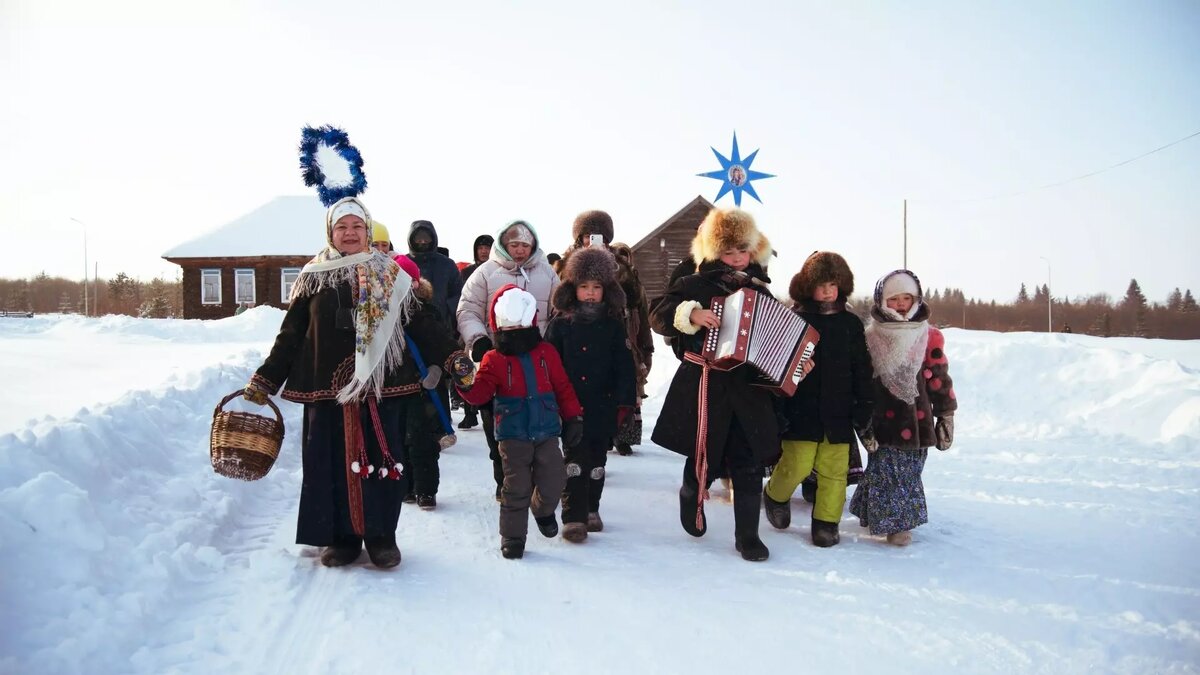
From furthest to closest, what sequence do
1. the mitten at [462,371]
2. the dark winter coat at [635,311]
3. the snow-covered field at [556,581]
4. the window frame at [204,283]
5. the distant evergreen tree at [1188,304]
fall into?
the distant evergreen tree at [1188,304]
the window frame at [204,283]
the dark winter coat at [635,311]
the mitten at [462,371]
the snow-covered field at [556,581]

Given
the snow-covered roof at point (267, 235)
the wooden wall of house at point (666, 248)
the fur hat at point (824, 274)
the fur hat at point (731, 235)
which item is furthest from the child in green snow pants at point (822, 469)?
the snow-covered roof at point (267, 235)

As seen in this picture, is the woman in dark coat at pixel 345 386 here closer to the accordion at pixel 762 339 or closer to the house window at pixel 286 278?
the accordion at pixel 762 339

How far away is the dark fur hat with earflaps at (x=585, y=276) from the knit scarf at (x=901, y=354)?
5.44 feet

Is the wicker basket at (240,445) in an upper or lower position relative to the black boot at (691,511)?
upper

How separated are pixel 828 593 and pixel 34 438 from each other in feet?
13.9

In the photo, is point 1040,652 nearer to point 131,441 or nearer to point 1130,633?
point 1130,633

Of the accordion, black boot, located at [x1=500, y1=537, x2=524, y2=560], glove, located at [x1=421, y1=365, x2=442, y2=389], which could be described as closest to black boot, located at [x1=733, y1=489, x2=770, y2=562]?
the accordion

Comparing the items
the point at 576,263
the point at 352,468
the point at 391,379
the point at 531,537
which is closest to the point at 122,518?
the point at 352,468

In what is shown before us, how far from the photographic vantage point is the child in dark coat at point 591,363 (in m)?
4.95

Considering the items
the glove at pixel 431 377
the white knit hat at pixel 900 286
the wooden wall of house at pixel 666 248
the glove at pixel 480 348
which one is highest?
the wooden wall of house at pixel 666 248

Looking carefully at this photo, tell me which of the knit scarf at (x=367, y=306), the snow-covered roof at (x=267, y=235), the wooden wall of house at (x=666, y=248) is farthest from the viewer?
the snow-covered roof at (x=267, y=235)

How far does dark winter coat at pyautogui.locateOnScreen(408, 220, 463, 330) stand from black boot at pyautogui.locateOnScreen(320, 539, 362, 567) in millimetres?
3522

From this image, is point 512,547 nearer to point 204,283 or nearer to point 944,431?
point 944,431

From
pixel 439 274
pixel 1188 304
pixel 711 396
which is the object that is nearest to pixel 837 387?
pixel 711 396
